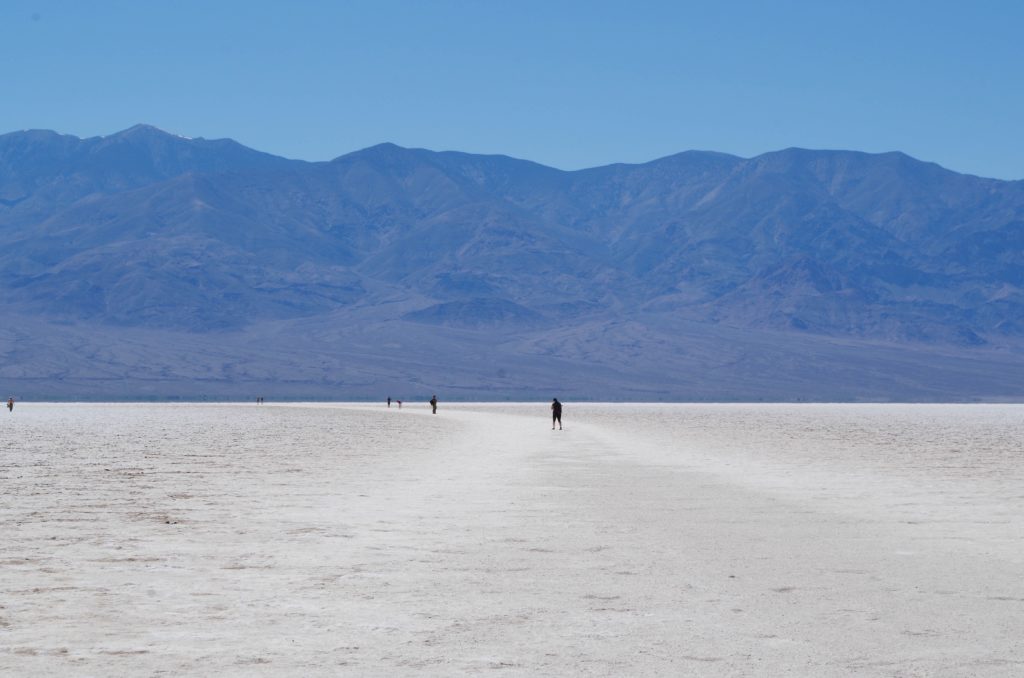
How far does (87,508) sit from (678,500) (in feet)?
27.8

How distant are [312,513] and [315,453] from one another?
668 inches

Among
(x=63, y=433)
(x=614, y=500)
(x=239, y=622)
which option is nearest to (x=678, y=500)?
(x=614, y=500)

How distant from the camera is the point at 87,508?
720 inches

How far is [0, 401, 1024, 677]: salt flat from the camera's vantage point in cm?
838

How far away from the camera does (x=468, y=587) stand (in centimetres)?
1116

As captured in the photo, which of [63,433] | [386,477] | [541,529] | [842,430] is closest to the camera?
[541,529]

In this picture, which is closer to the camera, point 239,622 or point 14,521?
point 239,622

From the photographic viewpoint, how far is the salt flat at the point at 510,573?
838cm

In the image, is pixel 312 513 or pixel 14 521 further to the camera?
pixel 312 513

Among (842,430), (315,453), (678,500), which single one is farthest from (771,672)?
(842,430)

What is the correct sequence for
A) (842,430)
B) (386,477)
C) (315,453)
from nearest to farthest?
(386,477), (315,453), (842,430)

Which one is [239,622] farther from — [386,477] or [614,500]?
[386,477]

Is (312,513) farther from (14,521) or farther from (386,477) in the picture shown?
(386,477)

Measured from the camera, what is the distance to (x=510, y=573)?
12.0 metres
